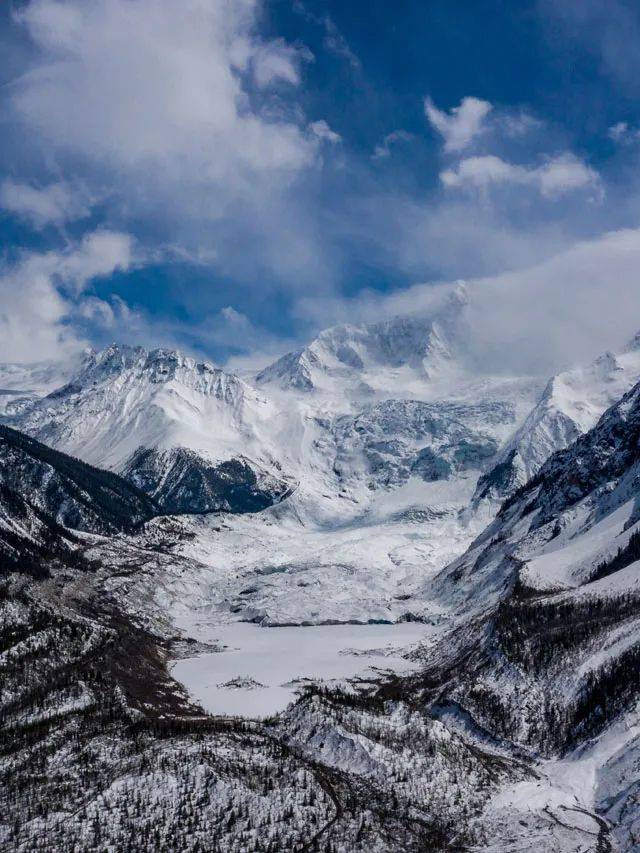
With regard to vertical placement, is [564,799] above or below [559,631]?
below

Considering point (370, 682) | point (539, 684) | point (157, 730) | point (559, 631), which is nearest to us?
point (157, 730)

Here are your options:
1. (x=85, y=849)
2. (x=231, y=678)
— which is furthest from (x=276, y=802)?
(x=231, y=678)

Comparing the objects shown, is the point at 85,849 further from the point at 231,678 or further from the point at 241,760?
the point at 231,678

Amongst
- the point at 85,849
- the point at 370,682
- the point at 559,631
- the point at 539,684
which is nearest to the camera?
the point at 85,849

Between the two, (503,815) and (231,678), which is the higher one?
(231,678)

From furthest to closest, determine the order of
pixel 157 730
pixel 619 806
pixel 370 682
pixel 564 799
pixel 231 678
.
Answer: pixel 231 678
pixel 370 682
pixel 157 730
pixel 564 799
pixel 619 806

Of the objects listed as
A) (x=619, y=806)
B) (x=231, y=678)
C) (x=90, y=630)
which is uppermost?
(x=90, y=630)

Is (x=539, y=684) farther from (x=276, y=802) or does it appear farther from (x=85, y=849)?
(x=85, y=849)

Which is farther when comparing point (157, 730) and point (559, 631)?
point (559, 631)

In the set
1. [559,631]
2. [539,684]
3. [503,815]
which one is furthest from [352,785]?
[559,631]
